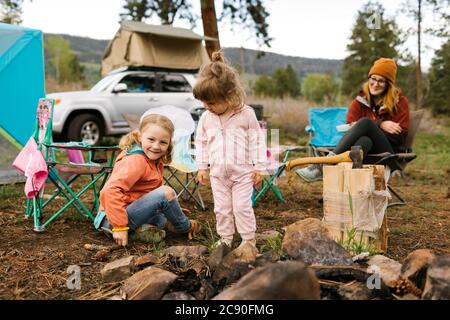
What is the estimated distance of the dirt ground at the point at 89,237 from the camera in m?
2.08

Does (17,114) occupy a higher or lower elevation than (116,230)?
higher

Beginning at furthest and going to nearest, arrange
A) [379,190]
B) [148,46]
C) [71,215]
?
[148,46], [71,215], [379,190]

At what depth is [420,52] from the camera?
1647cm

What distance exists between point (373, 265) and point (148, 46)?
8827mm

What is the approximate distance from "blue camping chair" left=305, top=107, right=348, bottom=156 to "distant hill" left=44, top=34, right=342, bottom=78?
20.5m

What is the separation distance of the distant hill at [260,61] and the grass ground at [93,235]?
72.9 ft

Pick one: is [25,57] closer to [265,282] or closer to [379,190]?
[379,190]

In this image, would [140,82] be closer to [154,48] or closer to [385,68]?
[154,48]

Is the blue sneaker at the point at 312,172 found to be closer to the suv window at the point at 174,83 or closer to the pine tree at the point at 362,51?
the suv window at the point at 174,83

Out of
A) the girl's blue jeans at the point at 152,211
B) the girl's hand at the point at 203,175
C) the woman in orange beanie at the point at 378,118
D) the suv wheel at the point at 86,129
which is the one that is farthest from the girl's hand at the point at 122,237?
the suv wheel at the point at 86,129

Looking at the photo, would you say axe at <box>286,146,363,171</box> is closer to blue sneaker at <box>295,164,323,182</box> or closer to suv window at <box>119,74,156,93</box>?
blue sneaker at <box>295,164,323,182</box>

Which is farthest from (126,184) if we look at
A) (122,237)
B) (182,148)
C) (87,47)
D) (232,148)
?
(87,47)

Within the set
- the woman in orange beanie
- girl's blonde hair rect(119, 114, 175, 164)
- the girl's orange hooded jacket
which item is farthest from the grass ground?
girl's blonde hair rect(119, 114, 175, 164)
